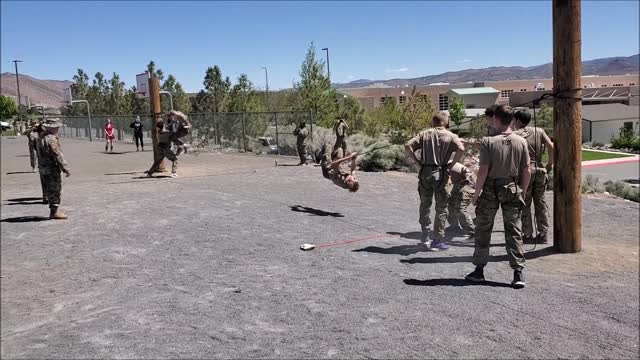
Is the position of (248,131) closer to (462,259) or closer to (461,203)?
(461,203)

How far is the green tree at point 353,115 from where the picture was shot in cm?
3794

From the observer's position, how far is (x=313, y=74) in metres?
34.7

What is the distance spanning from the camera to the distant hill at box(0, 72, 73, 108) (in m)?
1.60

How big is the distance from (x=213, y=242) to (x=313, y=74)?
93.9ft

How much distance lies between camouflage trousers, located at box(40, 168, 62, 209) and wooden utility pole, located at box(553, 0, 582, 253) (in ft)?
20.5

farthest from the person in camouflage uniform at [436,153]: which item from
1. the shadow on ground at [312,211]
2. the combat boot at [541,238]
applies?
the shadow on ground at [312,211]

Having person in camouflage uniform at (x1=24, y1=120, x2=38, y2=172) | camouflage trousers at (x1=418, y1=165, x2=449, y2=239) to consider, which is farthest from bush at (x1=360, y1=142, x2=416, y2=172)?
person in camouflage uniform at (x1=24, y1=120, x2=38, y2=172)

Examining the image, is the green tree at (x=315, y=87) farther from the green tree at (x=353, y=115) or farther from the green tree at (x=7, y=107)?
the green tree at (x=7, y=107)

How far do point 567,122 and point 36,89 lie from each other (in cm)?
641

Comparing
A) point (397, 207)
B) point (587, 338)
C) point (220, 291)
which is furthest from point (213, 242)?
point (397, 207)

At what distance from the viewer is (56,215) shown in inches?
268

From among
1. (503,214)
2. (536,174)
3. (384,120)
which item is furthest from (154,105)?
(384,120)

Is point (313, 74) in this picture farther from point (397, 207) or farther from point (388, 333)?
point (388, 333)

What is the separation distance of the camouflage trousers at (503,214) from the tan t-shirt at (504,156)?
98 millimetres
